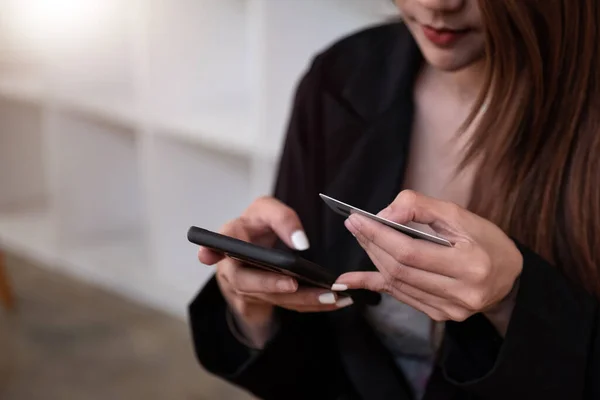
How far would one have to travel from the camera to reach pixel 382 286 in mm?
543

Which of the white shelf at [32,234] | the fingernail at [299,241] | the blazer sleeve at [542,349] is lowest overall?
the white shelf at [32,234]

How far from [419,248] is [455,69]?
242 mm

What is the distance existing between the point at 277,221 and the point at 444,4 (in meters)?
0.25

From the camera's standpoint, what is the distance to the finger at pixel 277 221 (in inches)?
24.6

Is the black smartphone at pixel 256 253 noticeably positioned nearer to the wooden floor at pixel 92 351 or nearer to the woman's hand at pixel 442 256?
the woman's hand at pixel 442 256

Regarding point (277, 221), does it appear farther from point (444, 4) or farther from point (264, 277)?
point (444, 4)

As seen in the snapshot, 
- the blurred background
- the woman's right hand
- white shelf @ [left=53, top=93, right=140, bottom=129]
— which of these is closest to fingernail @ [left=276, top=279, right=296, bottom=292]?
the woman's right hand

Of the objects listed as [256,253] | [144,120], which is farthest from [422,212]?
[144,120]

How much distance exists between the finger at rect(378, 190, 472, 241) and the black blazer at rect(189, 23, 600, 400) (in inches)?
4.8

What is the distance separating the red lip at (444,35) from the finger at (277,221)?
0.68 feet

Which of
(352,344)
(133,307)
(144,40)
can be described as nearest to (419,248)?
(352,344)

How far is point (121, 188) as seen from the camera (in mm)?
1704

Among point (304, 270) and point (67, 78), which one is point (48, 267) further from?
point (304, 270)

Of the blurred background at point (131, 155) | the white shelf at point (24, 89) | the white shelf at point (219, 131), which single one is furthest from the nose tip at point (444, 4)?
the white shelf at point (24, 89)
